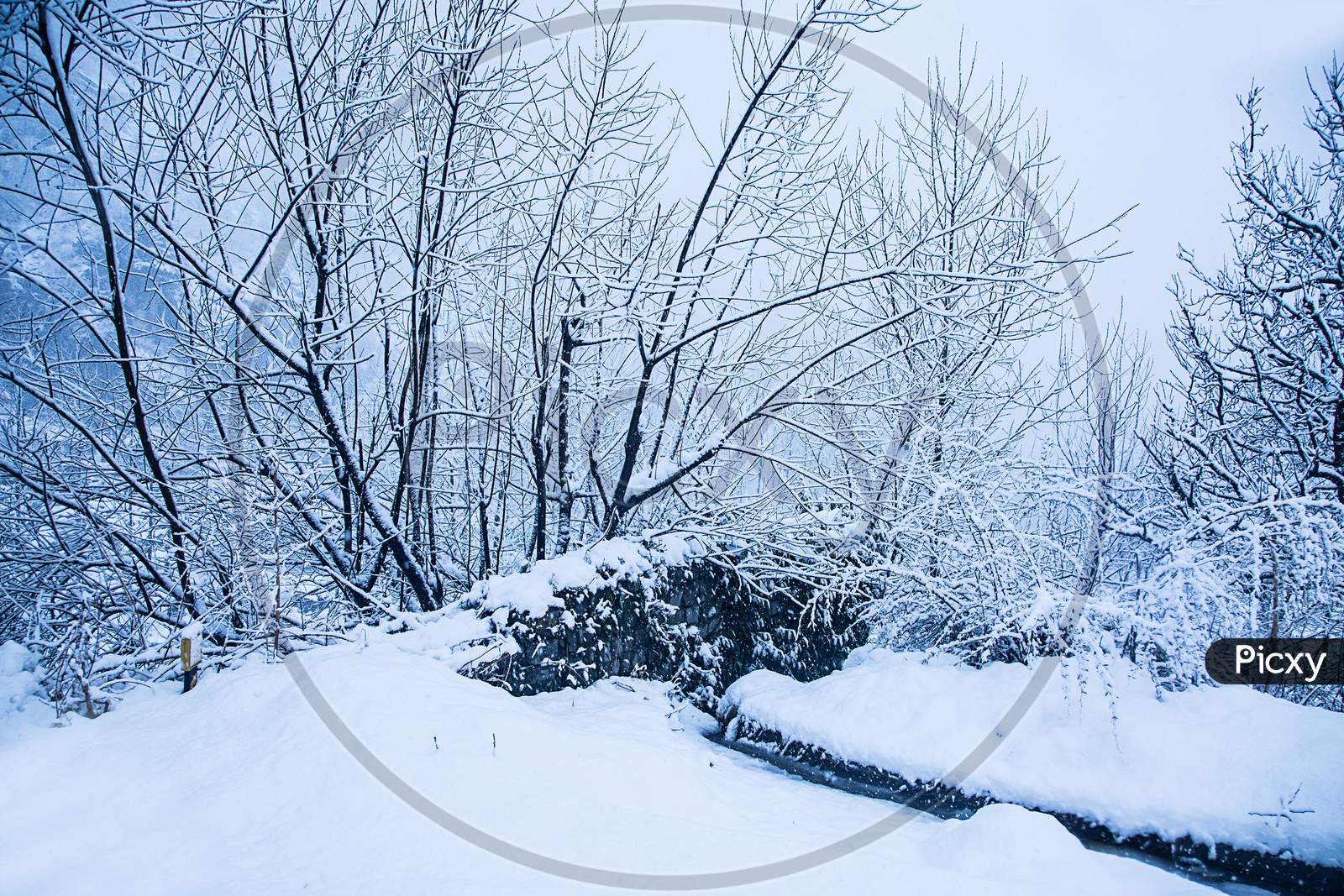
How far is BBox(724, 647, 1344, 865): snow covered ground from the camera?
346 centimetres

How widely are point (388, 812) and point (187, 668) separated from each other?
1857 millimetres

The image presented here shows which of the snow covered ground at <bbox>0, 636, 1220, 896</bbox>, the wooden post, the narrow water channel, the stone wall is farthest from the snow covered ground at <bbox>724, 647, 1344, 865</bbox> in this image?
the wooden post

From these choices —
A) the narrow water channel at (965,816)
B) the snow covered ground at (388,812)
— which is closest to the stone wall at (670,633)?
the narrow water channel at (965,816)

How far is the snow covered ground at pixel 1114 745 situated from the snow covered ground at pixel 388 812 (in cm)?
138

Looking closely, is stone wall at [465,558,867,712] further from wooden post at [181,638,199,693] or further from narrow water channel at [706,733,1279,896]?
wooden post at [181,638,199,693]

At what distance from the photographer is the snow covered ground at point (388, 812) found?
6.36 feet

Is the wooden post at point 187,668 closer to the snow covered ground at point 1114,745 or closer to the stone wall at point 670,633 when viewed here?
the stone wall at point 670,633

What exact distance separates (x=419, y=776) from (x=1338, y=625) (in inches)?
310

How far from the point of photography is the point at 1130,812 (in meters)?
3.74

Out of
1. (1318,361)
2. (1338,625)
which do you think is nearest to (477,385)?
(1338,625)

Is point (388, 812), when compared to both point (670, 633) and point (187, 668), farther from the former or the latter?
point (670, 633)

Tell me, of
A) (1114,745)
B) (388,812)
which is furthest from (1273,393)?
(388,812)

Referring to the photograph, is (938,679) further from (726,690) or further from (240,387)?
(240,387)

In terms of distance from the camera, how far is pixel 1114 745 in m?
4.06
